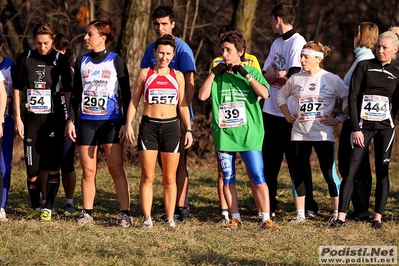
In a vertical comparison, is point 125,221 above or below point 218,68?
below

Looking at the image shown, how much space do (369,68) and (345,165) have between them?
3.38ft

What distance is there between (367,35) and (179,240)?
3026mm

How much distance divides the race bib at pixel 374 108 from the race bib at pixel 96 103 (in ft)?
8.39

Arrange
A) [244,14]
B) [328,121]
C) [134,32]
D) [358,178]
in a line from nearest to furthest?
[328,121] < [358,178] < [134,32] < [244,14]

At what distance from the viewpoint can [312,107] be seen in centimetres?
805

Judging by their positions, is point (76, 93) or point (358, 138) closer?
point (358, 138)

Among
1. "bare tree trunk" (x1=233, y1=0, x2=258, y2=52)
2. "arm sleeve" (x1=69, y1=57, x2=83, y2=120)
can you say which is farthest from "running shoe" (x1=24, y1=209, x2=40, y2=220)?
"bare tree trunk" (x1=233, y1=0, x2=258, y2=52)

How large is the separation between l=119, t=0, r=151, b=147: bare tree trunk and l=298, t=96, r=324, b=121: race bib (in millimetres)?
5561

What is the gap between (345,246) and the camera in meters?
6.89

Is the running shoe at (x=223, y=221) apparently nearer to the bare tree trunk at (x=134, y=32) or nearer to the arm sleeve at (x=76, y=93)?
the arm sleeve at (x=76, y=93)

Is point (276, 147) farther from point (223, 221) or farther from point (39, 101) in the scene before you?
point (39, 101)

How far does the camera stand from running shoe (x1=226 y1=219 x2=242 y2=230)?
7.77 meters

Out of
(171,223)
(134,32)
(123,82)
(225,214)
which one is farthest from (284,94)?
A: (134,32)

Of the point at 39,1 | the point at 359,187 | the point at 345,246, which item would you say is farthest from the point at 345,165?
the point at 39,1
